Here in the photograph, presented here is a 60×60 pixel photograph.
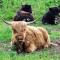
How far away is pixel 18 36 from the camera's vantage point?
399 inches

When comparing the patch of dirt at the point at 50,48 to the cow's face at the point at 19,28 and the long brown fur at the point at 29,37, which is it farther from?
the cow's face at the point at 19,28

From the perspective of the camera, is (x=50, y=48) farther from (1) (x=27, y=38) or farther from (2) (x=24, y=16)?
(2) (x=24, y=16)

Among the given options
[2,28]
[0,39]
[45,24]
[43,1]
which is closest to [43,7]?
[43,1]

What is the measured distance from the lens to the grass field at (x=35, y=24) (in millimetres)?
10000

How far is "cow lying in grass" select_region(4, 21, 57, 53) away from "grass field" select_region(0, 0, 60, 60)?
22cm

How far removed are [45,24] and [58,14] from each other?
1154mm

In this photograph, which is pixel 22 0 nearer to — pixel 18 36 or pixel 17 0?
pixel 17 0

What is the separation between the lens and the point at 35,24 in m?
14.9

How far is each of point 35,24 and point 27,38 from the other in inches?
166

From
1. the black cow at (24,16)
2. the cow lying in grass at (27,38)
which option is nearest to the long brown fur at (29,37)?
the cow lying in grass at (27,38)

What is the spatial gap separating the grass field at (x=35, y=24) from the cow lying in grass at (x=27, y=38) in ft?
0.72

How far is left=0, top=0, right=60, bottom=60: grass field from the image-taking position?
32.8 ft

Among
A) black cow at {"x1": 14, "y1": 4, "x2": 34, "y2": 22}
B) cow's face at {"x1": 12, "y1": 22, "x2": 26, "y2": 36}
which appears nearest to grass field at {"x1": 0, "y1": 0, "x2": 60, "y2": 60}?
black cow at {"x1": 14, "y1": 4, "x2": 34, "y2": 22}

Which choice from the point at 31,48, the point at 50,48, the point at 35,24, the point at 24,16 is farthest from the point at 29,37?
the point at 24,16
